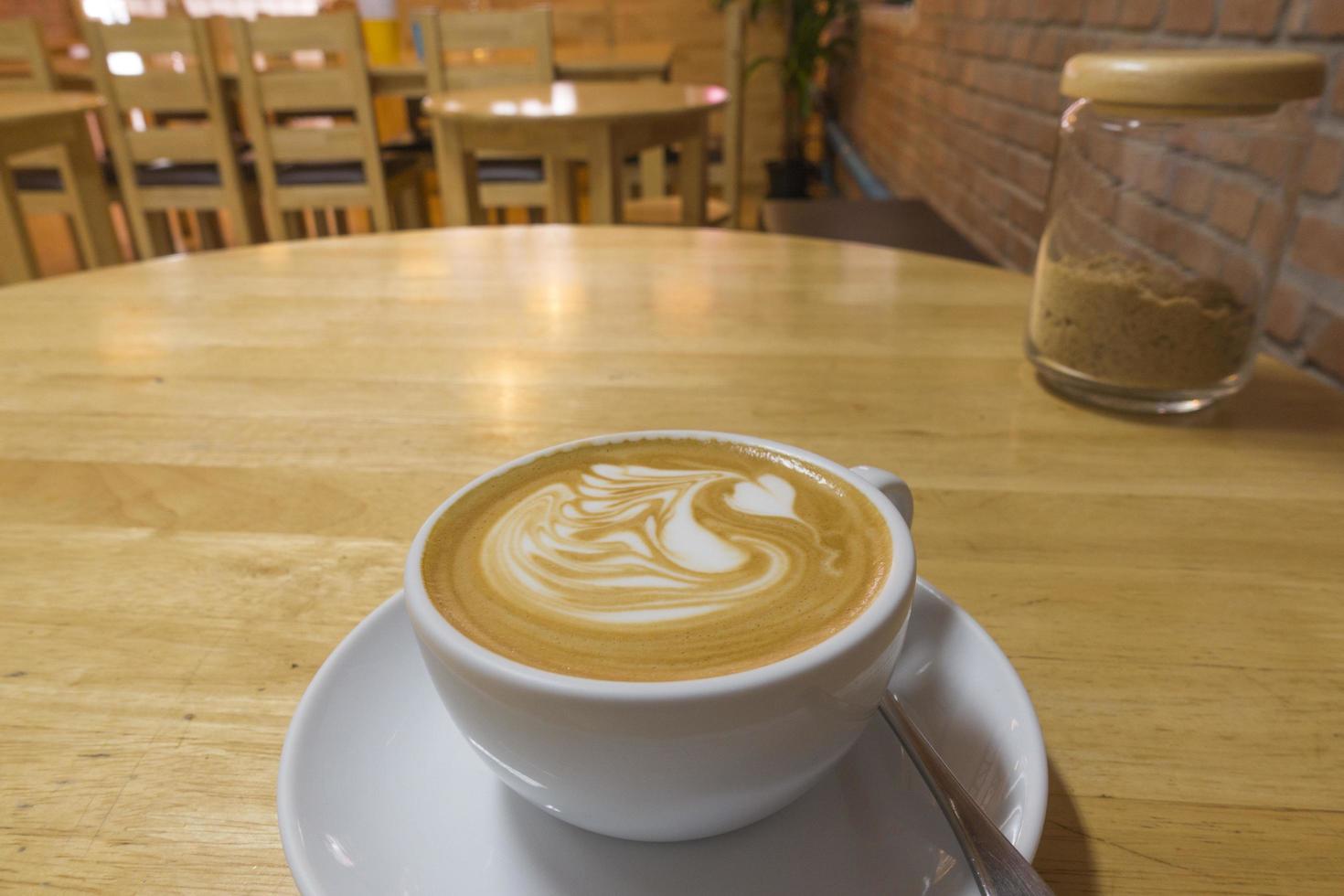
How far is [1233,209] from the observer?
833 mm

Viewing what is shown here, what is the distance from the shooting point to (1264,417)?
578mm

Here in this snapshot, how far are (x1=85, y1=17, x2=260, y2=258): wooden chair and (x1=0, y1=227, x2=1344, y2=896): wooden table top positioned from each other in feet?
8.20

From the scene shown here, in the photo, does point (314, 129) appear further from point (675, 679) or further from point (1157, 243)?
point (675, 679)

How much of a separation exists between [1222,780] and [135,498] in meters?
0.54

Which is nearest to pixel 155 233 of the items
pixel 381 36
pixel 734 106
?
pixel 381 36

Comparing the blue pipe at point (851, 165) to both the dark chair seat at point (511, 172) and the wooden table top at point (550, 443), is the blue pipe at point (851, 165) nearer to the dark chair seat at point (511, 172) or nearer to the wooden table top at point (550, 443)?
the dark chair seat at point (511, 172)

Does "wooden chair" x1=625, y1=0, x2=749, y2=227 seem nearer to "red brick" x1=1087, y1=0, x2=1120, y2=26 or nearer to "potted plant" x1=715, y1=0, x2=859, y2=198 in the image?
"red brick" x1=1087, y1=0, x2=1120, y2=26

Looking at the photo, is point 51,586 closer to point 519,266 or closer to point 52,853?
point 52,853

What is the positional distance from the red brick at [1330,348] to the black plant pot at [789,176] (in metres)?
3.69

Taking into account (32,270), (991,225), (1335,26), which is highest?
(1335,26)

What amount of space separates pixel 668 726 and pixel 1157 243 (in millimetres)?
724

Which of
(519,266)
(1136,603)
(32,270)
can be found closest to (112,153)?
(32,270)

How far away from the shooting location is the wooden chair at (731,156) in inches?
106

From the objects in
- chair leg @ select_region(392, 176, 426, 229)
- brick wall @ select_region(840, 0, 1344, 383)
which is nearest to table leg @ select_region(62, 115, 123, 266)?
chair leg @ select_region(392, 176, 426, 229)
